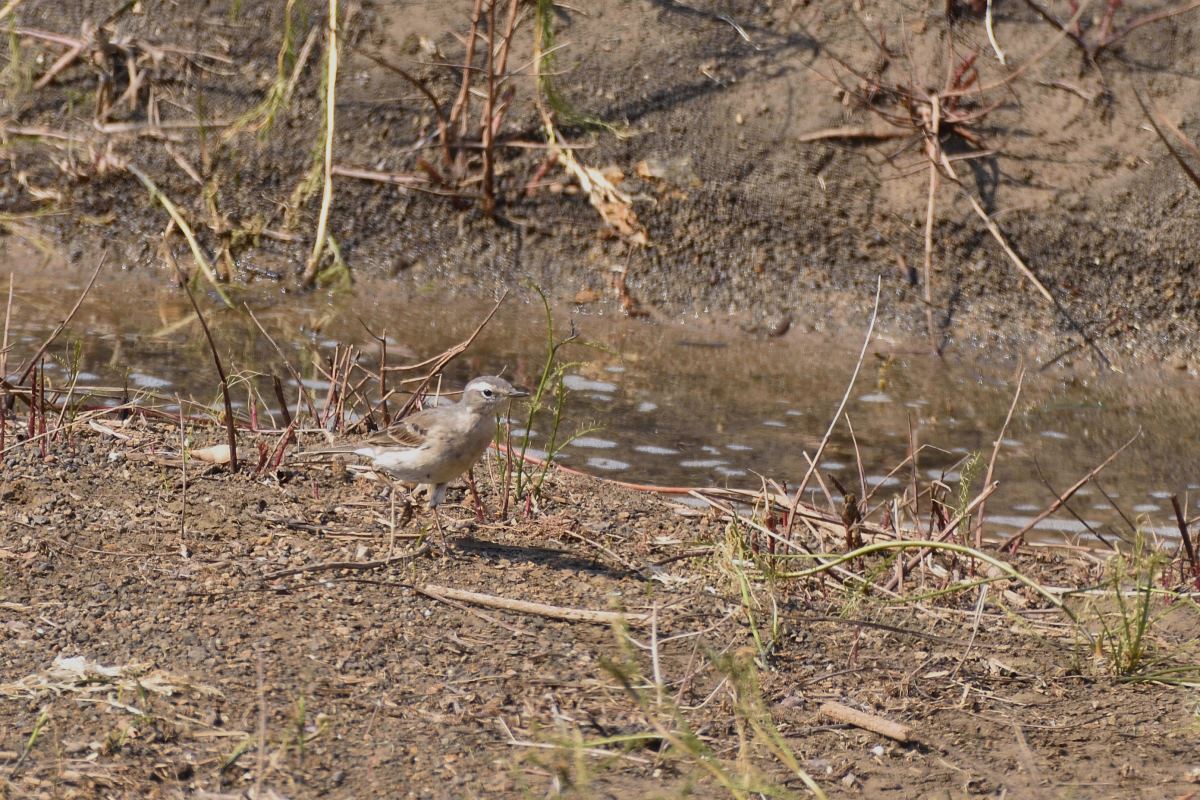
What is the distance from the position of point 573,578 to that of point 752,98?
6.24 metres

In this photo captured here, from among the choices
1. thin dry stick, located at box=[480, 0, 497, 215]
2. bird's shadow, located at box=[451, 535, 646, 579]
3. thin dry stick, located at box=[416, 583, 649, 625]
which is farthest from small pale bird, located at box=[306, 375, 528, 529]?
thin dry stick, located at box=[480, 0, 497, 215]

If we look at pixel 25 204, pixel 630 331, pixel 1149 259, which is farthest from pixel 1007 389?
pixel 25 204

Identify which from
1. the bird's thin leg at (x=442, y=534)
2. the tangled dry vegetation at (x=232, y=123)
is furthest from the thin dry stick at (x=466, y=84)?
the bird's thin leg at (x=442, y=534)

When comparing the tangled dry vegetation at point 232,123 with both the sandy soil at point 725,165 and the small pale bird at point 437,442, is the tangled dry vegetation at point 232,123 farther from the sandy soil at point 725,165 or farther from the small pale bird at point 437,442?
the small pale bird at point 437,442

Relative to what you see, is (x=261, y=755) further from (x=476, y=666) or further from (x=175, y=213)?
(x=175, y=213)

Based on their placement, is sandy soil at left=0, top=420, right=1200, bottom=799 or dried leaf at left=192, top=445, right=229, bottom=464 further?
dried leaf at left=192, top=445, right=229, bottom=464

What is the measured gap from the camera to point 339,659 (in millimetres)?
4363

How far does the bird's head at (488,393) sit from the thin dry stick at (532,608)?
1.21m

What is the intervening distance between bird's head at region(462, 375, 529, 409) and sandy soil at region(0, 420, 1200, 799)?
1.49ft

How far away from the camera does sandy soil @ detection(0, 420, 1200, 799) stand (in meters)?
3.80

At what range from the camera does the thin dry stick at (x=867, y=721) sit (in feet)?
13.4

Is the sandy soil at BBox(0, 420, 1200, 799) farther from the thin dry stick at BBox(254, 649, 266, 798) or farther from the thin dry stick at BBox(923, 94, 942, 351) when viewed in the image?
the thin dry stick at BBox(923, 94, 942, 351)

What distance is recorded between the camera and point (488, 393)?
599cm

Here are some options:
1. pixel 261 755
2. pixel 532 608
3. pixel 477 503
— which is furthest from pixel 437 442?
pixel 261 755
